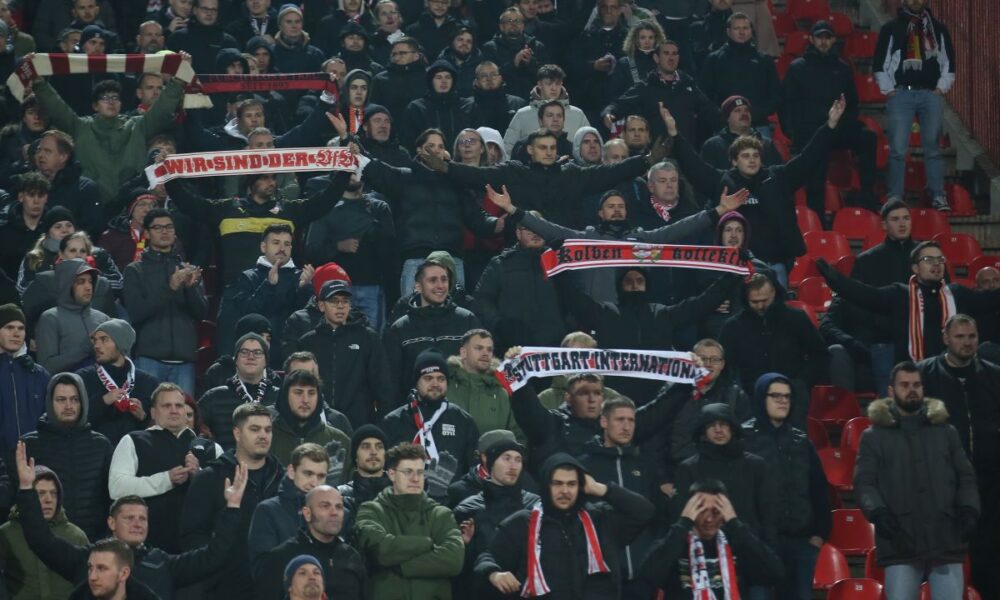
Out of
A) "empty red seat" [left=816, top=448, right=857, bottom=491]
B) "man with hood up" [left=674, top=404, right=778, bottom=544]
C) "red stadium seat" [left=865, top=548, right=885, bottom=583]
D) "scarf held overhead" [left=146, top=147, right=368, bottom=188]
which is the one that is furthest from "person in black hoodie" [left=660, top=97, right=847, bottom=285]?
"man with hood up" [left=674, top=404, right=778, bottom=544]

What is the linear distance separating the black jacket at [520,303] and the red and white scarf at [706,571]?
3.24 m

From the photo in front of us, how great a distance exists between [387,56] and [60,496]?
794cm

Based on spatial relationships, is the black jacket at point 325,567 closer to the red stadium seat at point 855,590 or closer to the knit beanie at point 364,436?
the knit beanie at point 364,436

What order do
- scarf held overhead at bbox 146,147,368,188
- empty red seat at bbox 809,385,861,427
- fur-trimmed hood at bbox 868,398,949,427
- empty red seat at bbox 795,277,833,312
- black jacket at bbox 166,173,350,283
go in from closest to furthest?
fur-trimmed hood at bbox 868,398,949,427
empty red seat at bbox 809,385,861,427
black jacket at bbox 166,173,350,283
scarf held overhead at bbox 146,147,368,188
empty red seat at bbox 795,277,833,312

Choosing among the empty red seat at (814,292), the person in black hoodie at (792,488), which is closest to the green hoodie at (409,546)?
the person in black hoodie at (792,488)

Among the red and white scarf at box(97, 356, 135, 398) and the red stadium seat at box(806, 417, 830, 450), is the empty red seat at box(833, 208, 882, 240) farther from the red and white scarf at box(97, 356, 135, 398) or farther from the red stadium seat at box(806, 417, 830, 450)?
the red and white scarf at box(97, 356, 135, 398)

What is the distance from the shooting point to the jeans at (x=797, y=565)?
39.2 ft

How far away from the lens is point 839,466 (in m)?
13.8

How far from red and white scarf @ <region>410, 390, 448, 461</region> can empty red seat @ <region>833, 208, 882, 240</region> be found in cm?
563

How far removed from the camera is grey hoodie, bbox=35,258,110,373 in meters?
13.1

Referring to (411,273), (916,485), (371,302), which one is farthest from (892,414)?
(371,302)

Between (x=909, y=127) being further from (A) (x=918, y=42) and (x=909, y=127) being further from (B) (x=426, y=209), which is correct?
(B) (x=426, y=209)

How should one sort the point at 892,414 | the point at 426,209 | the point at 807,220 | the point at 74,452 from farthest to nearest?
the point at 807,220, the point at 426,209, the point at 892,414, the point at 74,452

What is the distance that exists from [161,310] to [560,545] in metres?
4.08
